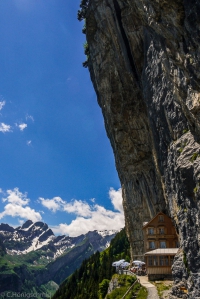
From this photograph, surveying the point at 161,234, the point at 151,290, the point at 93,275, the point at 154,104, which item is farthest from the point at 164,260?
the point at 93,275

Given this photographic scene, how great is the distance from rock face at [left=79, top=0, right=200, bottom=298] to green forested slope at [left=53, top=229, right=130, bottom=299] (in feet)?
54.1

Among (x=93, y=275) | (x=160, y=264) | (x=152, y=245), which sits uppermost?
(x=152, y=245)

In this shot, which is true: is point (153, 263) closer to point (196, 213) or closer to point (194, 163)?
point (196, 213)

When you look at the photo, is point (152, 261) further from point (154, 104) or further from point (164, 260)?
point (154, 104)

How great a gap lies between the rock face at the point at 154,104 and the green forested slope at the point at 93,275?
54.1 feet

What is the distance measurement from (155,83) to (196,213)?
19899 mm

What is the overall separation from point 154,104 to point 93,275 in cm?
6490

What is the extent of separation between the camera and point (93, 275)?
83.2 metres

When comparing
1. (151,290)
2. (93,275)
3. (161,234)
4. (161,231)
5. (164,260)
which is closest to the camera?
(151,290)

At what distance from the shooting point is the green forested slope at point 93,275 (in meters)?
69.2

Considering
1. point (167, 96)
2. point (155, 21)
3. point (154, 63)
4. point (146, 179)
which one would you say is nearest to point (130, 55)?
point (154, 63)

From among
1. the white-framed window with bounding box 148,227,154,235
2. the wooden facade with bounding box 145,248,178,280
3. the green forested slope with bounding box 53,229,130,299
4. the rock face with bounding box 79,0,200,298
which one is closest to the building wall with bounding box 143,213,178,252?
the white-framed window with bounding box 148,227,154,235

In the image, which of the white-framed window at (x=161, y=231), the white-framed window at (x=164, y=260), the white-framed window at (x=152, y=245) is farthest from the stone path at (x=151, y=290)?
the white-framed window at (x=161, y=231)

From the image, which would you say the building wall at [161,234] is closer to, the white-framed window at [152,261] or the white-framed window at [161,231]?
the white-framed window at [161,231]
